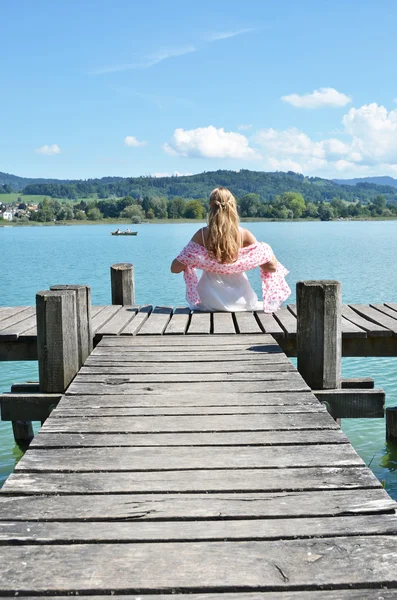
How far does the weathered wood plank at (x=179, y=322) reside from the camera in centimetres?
620

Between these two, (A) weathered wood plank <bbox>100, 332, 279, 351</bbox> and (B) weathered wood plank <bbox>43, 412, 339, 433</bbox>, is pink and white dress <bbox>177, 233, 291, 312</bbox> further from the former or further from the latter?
(B) weathered wood plank <bbox>43, 412, 339, 433</bbox>

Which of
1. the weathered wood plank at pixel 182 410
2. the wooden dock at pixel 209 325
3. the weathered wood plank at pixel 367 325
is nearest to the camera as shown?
the weathered wood plank at pixel 182 410

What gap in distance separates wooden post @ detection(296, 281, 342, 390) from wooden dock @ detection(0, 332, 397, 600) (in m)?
0.37

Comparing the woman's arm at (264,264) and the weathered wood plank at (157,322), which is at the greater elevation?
the woman's arm at (264,264)

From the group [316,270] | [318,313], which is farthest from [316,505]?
[316,270]

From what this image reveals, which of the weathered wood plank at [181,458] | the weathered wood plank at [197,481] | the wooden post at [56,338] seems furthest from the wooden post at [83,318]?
the weathered wood plank at [197,481]

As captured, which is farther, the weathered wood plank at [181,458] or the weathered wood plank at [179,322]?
the weathered wood plank at [179,322]

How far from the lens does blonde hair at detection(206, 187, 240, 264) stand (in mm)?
6973

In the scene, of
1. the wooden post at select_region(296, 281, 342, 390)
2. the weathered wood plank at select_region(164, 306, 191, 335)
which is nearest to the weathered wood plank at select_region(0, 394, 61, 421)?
the weathered wood plank at select_region(164, 306, 191, 335)

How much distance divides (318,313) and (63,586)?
2.97m

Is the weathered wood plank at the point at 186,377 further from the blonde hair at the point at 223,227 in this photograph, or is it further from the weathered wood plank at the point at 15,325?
the blonde hair at the point at 223,227

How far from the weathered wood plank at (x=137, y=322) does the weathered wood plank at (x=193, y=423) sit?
2.19 m

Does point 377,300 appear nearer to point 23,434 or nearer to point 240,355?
point 23,434

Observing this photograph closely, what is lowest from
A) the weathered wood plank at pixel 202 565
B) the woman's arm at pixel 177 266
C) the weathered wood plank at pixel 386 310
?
the weathered wood plank at pixel 202 565
